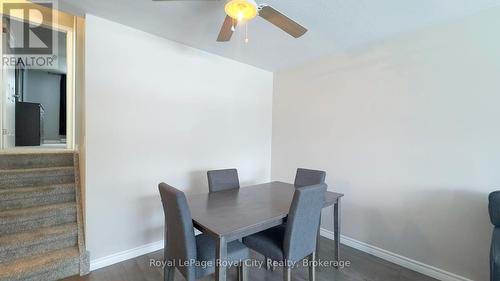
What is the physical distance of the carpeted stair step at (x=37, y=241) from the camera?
205cm

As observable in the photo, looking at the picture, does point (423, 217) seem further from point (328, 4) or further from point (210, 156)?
point (210, 156)

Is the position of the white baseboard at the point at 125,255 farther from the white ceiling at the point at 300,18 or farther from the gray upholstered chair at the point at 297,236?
the white ceiling at the point at 300,18

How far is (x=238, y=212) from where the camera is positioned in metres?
1.87

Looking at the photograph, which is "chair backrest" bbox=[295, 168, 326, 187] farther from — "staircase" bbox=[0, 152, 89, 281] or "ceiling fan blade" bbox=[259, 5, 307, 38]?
"staircase" bbox=[0, 152, 89, 281]

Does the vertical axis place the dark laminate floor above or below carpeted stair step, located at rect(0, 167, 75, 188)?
below

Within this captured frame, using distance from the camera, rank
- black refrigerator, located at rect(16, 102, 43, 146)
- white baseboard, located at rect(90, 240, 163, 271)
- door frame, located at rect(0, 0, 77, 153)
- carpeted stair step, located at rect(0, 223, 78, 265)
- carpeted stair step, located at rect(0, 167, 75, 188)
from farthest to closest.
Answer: black refrigerator, located at rect(16, 102, 43, 146) → door frame, located at rect(0, 0, 77, 153) → carpeted stair step, located at rect(0, 167, 75, 188) → white baseboard, located at rect(90, 240, 163, 271) → carpeted stair step, located at rect(0, 223, 78, 265)

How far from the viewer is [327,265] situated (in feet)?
Answer: 8.21

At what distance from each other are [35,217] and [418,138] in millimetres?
3980

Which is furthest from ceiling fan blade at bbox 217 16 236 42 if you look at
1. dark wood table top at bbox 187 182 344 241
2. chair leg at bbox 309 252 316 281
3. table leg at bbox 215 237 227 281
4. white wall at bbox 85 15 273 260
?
chair leg at bbox 309 252 316 281

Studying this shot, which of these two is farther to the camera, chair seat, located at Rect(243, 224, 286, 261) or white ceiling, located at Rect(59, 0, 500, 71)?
white ceiling, located at Rect(59, 0, 500, 71)

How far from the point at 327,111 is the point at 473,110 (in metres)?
1.47

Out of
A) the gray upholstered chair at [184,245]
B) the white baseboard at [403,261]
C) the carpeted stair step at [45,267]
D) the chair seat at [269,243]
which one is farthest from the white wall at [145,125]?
the white baseboard at [403,261]

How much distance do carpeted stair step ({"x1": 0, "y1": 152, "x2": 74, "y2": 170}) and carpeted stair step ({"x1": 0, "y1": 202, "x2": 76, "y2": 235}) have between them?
0.69m

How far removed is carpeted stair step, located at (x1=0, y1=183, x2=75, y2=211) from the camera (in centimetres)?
234
